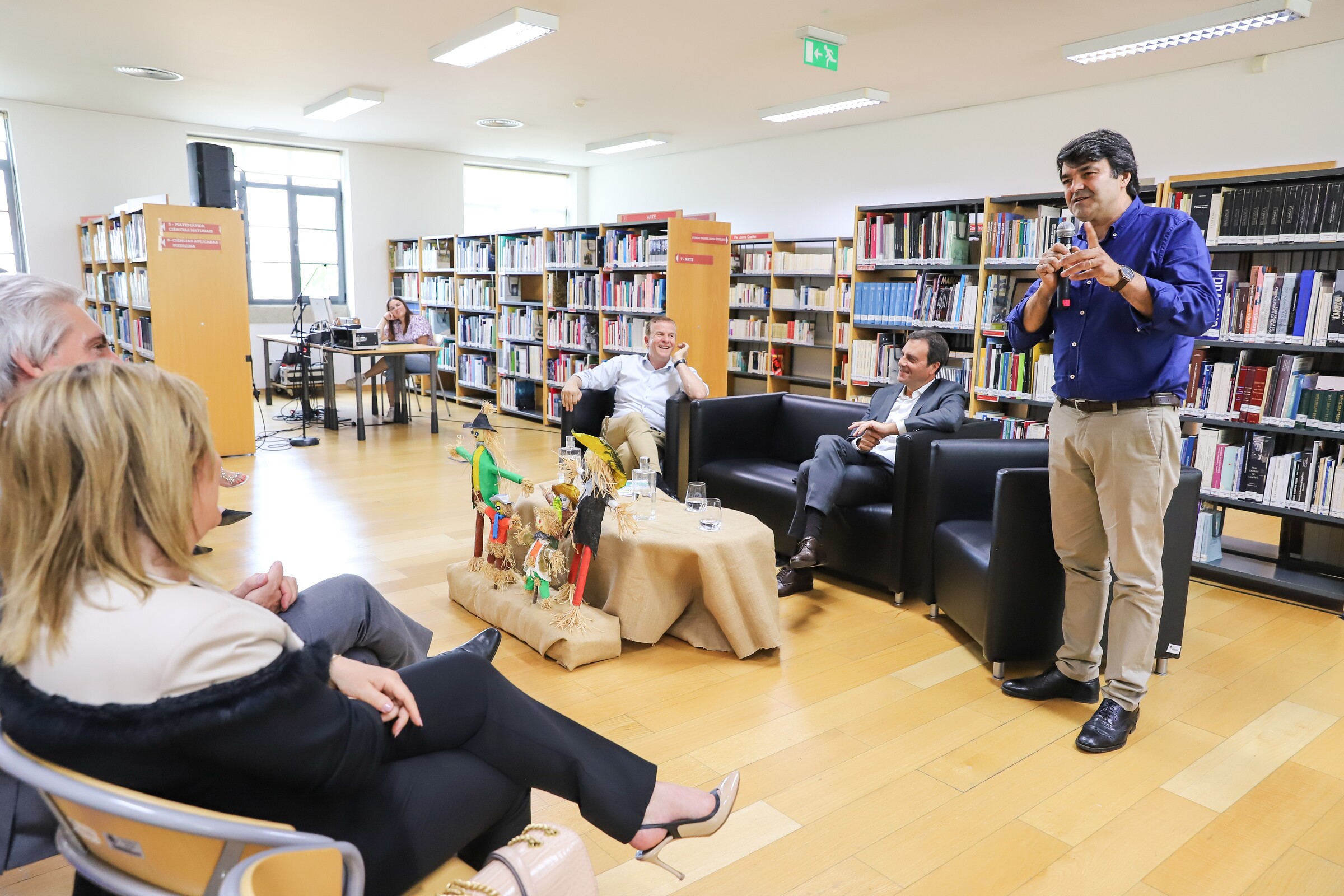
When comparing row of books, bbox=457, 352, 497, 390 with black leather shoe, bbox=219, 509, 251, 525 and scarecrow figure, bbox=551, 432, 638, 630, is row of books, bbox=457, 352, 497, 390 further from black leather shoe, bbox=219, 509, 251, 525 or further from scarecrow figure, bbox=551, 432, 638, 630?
scarecrow figure, bbox=551, 432, 638, 630

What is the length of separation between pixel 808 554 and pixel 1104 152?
1758 mm

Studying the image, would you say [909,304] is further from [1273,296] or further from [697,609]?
[697,609]

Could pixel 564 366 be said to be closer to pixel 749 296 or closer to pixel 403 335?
pixel 403 335

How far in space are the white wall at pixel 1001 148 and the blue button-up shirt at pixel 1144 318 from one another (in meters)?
4.79

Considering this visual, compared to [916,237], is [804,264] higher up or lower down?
lower down

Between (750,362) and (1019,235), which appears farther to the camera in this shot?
(750,362)

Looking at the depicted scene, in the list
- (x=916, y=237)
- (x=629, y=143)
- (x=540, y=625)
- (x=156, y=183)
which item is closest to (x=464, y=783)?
(x=540, y=625)

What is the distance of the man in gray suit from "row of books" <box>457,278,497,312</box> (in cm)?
612

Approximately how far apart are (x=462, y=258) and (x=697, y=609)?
290 inches

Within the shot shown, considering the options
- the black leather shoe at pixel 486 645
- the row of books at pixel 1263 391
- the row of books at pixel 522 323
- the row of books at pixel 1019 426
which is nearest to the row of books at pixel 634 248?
the row of books at pixel 522 323

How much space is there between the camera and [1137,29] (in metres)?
5.45

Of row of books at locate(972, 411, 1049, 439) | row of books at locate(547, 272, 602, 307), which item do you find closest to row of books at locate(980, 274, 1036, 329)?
row of books at locate(972, 411, 1049, 439)

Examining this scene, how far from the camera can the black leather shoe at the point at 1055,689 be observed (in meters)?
2.71

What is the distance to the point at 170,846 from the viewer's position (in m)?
0.94
